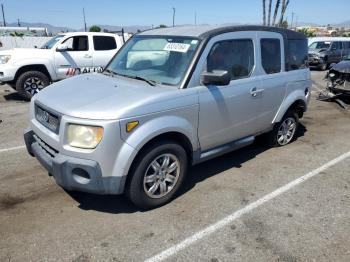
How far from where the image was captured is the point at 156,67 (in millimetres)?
4152

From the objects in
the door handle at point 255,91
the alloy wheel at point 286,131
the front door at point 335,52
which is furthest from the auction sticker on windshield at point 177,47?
the front door at point 335,52

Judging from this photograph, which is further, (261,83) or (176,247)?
(261,83)

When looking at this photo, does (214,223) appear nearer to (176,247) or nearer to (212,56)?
(176,247)

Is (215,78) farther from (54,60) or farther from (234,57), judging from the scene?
(54,60)

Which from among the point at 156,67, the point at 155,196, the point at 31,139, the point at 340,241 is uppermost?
the point at 156,67

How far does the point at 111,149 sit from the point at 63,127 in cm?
51

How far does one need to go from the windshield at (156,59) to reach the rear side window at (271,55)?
50.4 inches

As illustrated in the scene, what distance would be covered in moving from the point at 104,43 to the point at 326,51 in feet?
47.2

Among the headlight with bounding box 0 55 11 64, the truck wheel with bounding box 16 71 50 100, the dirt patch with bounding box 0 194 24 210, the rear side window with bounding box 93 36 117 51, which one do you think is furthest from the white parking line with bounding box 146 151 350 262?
the headlight with bounding box 0 55 11 64

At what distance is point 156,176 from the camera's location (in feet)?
12.2

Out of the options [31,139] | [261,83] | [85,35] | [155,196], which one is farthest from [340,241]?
[85,35]

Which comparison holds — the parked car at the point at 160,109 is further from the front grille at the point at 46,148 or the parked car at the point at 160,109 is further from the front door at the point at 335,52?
the front door at the point at 335,52

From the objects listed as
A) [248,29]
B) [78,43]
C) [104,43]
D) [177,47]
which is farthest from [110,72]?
[104,43]

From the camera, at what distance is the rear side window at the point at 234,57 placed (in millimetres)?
4117
